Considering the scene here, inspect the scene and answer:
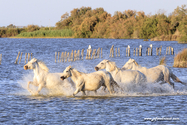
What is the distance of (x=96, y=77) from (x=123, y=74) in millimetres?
1581

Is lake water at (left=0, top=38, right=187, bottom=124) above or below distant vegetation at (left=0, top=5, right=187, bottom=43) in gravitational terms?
below

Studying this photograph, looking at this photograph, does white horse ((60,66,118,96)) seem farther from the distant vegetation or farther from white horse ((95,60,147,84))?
the distant vegetation

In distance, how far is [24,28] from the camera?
131625mm

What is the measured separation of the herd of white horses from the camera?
44.5 ft

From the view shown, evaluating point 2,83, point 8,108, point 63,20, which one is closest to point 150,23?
point 63,20

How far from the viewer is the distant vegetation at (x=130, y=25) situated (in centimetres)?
8369

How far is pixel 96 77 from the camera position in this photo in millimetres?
13562

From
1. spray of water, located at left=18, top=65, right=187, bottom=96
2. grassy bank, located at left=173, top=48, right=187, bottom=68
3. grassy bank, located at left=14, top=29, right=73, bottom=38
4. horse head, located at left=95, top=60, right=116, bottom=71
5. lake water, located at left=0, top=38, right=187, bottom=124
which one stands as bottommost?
lake water, located at left=0, top=38, right=187, bottom=124

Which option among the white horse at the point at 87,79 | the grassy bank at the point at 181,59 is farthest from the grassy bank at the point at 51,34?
the white horse at the point at 87,79

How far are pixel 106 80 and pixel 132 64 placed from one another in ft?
8.70

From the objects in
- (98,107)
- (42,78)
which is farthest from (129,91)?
(42,78)

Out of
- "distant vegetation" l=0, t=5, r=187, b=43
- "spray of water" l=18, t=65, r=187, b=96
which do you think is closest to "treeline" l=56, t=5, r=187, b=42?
"distant vegetation" l=0, t=5, r=187, b=43

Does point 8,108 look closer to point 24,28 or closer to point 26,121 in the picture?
point 26,121

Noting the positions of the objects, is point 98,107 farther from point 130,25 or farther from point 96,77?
point 130,25
